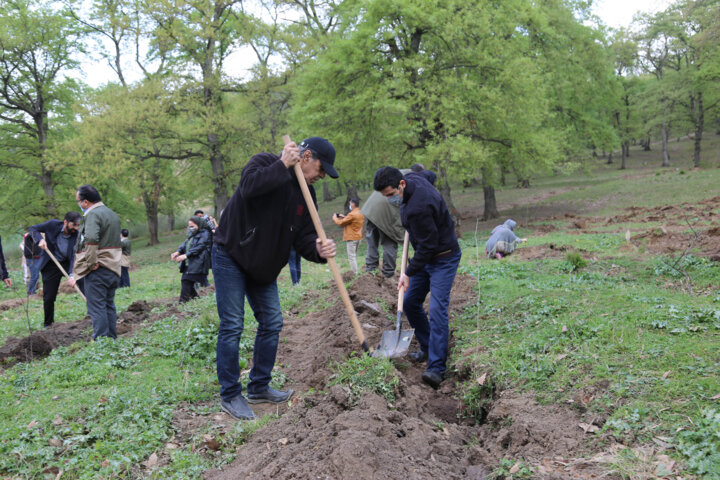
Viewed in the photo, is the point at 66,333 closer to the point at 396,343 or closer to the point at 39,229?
the point at 39,229

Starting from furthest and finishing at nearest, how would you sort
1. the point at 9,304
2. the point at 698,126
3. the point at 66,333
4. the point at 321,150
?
the point at 698,126 → the point at 9,304 → the point at 66,333 → the point at 321,150

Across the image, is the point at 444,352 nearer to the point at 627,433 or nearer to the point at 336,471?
the point at 627,433

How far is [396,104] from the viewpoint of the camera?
52.2 feet

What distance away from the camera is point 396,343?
17.0ft

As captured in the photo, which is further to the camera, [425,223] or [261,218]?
[425,223]

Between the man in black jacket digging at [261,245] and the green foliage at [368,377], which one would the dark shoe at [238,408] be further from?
the green foliage at [368,377]

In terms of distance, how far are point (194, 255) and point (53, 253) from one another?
2.44 m

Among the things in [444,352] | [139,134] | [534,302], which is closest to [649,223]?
[534,302]

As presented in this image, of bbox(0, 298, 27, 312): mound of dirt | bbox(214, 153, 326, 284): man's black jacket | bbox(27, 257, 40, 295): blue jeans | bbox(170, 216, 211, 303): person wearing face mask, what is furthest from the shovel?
bbox(27, 257, 40, 295): blue jeans

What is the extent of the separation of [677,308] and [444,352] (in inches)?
98.1

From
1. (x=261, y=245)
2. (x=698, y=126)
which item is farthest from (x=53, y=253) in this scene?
(x=698, y=126)

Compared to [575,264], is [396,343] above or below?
below

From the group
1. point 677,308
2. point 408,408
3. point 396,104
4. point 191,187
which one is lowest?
point 408,408

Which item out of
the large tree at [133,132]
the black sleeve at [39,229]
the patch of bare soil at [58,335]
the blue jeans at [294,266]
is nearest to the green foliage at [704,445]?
the patch of bare soil at [58,335]
